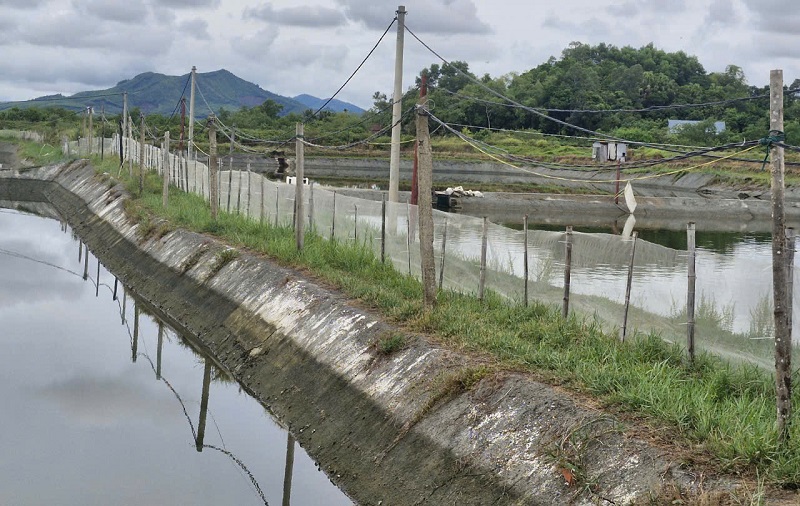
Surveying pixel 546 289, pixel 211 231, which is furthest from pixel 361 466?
pixel 211 231

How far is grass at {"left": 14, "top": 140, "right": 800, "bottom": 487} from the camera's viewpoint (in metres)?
9.08

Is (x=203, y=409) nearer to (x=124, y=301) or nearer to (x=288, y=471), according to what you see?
(x=288, y=471)

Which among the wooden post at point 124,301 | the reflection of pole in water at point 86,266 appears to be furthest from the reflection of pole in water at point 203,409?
the reflection of pole in water at point 86,266

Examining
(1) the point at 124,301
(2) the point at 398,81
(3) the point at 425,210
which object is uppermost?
(2) the point at 398,81

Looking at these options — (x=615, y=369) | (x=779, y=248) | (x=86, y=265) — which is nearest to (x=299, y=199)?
(x=615, y=369)

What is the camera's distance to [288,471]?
13742mm

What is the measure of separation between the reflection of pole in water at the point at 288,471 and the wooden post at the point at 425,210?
3159 millimetres

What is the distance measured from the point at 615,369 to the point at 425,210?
19.1 feet

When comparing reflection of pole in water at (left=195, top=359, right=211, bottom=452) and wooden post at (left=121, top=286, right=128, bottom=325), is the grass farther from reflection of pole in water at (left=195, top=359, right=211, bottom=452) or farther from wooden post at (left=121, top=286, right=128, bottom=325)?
wooden post at (left=121, top=286, right=128, bottom=325)

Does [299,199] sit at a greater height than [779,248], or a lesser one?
greater

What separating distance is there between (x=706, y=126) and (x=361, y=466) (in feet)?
245

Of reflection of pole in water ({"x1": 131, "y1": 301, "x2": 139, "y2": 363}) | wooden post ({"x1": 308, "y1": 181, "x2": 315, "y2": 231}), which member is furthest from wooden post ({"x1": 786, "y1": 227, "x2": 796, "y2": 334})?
wooden post ({"x1": 308, "y1": 181, "x2": 315, "y2": 231})

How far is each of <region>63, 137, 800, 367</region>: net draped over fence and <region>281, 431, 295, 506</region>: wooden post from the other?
14.4 ft

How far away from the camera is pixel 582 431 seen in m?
10.3
